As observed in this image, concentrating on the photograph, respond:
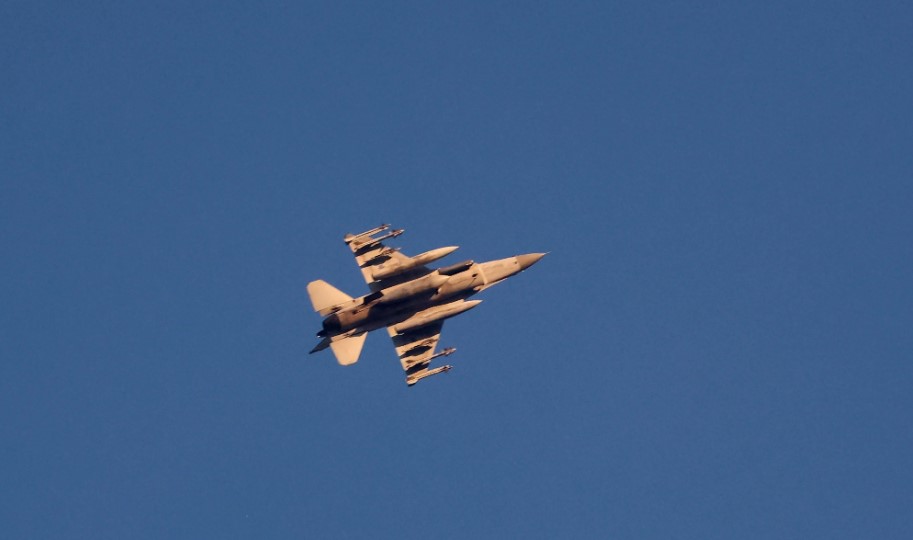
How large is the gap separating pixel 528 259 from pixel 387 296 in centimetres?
1297

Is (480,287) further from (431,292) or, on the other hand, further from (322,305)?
(322,305)

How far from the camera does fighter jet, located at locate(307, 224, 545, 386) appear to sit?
128375 mm

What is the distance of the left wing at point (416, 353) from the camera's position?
132 m

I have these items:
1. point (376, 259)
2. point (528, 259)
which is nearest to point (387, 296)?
point (376, 259)

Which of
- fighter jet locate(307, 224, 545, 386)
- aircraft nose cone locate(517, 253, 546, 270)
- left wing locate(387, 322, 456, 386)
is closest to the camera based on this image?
fighter jet locate(307, 224, 545, 386)

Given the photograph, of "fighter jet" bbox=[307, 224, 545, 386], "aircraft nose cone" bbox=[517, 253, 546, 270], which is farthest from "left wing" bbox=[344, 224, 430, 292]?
"aircraft nose cone" bbox=[517, 253, 546, 270]

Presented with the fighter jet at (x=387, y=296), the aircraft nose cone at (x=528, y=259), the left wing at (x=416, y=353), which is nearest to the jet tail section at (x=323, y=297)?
the fighter jet at (x=387, y=296)

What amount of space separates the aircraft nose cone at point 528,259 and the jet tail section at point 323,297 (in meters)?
14.8

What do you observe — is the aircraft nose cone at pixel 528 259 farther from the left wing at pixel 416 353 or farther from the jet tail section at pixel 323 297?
the jet tail section at pixel 323 297

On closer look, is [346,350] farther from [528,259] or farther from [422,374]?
[528,259]

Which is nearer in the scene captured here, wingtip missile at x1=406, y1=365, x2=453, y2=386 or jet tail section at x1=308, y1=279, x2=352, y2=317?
jet tail section at x1=308, y1=279, x2=352, y2=317

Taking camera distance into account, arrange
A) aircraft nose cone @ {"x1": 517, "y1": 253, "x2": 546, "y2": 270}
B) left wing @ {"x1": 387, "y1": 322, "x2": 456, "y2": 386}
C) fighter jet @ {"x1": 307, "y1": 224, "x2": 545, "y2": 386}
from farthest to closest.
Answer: aircraft nose cone @ {"x1": 517, "y1": 253, "x2": 546, "y2": 270}, left wing @ {"x1": 387, "y1": 322, "x2": 456, "y2": 386}, fighter jet @ {"x1": 307, "y1": 224, "x2": 545, "y2": 386}

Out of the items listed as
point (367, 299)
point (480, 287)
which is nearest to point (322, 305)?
point (367, 299)

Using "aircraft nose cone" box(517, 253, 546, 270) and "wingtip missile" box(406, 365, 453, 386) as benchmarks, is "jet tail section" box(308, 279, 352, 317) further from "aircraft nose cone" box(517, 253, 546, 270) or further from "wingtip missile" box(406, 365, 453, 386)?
"aircraft nose cone" box(517, 253, 546, 270)
